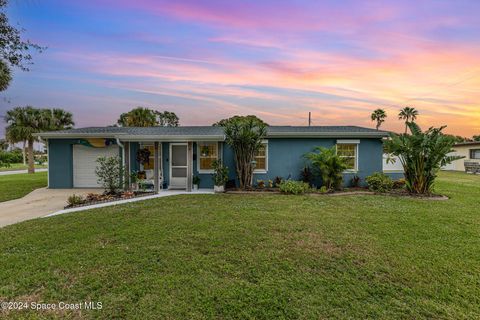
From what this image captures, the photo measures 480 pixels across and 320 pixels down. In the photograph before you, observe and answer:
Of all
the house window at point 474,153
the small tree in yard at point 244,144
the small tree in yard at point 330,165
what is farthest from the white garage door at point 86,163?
the house window at point 474,153

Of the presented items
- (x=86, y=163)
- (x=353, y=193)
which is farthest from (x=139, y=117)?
(x=353, y=193)

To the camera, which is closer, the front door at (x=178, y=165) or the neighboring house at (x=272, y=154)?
the neighboring house at (x=272, y=154)

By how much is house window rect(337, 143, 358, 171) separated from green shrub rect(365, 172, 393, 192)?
108 cm

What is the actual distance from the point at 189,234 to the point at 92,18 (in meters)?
10.3

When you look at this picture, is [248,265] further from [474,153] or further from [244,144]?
[474,153]

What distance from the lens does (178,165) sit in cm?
1149

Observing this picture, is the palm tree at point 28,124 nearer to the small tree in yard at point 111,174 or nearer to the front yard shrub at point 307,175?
the small tree in yard at point 111,174

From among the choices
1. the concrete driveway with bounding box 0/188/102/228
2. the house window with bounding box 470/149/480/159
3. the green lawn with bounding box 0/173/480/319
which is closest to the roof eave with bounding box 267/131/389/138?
the green lawn with bounding box 0/173/480/319

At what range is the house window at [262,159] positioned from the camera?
11609 millimetres

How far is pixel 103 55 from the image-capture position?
1194 centimetres

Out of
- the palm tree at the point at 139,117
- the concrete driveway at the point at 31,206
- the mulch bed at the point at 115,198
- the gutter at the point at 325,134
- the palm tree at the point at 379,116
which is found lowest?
the concrete driveway at the point at 31,206

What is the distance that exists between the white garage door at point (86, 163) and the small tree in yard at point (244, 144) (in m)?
6.64

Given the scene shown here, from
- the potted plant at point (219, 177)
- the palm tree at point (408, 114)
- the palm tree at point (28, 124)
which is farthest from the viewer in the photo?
the palm tree at point (408, 114)

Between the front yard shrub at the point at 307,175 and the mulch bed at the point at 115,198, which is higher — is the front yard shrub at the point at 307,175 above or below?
above
